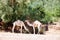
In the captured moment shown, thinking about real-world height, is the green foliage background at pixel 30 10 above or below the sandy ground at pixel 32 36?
above

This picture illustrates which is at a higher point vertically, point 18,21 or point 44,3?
point 44,3

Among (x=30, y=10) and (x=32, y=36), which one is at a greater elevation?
(x=30, y=10)

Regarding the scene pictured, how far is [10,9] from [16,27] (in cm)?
20

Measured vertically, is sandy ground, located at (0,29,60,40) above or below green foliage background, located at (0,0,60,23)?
below

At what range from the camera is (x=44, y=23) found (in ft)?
4.99

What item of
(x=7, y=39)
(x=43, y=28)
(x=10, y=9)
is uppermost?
(x=10, y=9)

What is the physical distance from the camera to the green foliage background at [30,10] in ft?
4.94

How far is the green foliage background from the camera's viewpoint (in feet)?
4.94

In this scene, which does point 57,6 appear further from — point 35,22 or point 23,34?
point 23,34

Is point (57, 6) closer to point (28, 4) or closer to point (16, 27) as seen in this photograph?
point (28, 4)

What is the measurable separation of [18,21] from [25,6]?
0.17m

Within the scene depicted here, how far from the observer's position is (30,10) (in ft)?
5.00

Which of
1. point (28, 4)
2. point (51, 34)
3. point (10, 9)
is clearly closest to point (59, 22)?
point (51, 34)

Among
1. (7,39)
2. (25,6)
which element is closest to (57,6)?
(25,6)
